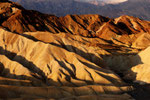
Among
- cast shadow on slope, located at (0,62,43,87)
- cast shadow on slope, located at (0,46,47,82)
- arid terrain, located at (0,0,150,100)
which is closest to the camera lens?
arid terrain, located at (0,0,150,100)

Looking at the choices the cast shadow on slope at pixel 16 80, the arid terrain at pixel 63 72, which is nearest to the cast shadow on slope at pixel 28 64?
the arid terrain at pixel 63 72

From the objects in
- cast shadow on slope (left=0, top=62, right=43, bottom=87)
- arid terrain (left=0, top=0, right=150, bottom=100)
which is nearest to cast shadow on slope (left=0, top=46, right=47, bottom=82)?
arid terrain (left=0, top=0, right=150, bottom=100)

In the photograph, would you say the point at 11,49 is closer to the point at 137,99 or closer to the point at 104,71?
the point at 104,71

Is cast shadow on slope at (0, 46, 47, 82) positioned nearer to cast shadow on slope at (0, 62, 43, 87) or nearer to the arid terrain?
the arid terrain

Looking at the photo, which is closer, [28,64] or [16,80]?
[16,80]

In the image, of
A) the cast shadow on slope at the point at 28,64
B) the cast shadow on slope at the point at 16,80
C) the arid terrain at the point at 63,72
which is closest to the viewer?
the arid terrain at the point at 63,72

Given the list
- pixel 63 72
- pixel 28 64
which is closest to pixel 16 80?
pixel 63 72

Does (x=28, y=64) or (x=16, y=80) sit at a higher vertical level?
(x=28, y=64)

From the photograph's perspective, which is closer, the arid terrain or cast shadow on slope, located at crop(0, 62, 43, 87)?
the arid terrain

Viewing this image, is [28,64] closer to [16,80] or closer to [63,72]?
[63,72]

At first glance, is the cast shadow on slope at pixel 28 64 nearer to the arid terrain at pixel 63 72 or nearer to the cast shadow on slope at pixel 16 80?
the arid terrain at pixel 63 72

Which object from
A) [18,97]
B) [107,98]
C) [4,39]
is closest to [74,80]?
[107,98]

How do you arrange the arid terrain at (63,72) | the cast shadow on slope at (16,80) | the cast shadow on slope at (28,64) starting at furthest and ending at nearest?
the cast shadow on slope at (28,64), the cast shadow on slope at (16,80), the arid terrain at (63,72)
